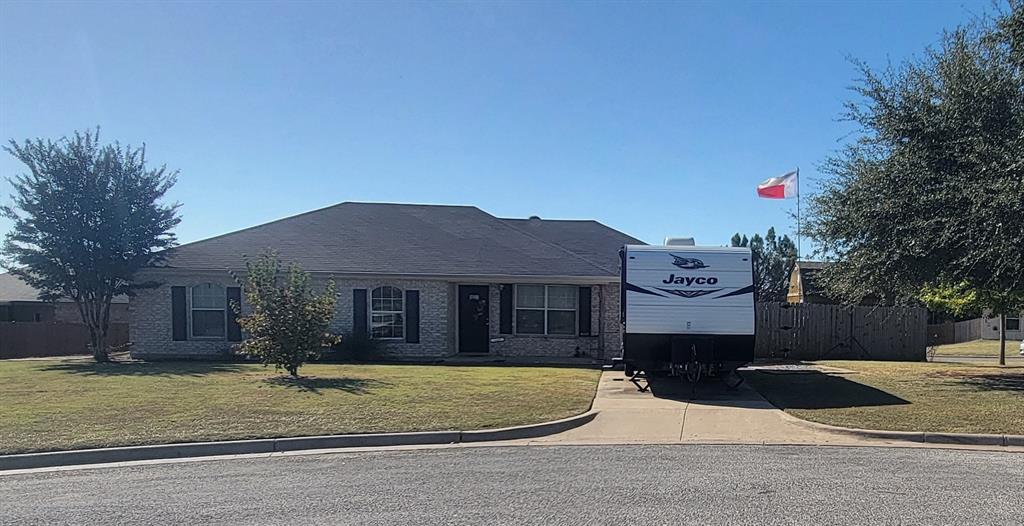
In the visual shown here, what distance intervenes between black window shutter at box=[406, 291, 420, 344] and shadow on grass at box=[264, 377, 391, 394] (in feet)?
17.7

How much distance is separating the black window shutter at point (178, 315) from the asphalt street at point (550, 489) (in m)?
12.3

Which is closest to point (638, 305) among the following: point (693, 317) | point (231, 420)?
point (693, 317)

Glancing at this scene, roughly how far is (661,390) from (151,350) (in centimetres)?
1380

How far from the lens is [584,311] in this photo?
19062 mm

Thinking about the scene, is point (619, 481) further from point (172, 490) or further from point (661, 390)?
point (661, 390)

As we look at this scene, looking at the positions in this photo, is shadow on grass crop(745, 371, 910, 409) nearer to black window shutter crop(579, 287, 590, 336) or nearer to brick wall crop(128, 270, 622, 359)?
brick wall crop(128, 270, 622, 359)

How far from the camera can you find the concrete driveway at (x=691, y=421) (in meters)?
8.71

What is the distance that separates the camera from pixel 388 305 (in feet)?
62.2

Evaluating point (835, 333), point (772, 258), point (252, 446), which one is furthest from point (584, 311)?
point (772, 258)

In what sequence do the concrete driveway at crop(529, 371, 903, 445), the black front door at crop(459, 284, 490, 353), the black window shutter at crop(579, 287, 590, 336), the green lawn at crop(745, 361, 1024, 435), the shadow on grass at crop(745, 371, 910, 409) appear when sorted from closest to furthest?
1. the concrete driveway at crop(529, 371, 903, 445)
2. the green lawn at crop(745, 361, 1024, 435)
3. the shadow on grass at crop(745, 371, 910, 409)
4. the black window shutter at crop(579, 287, 590, 336)
5. the black front door at crop(459, 284, 490, 353)

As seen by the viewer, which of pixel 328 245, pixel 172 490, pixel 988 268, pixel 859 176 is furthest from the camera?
pixel 328 245

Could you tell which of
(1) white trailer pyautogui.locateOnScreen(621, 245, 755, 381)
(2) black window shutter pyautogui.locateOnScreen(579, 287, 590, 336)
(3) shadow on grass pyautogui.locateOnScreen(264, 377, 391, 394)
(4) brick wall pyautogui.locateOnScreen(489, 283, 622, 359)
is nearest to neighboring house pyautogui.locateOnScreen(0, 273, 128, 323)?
(4) brick wall pyautogui.locateOnScreen(489, 283, 622, 359)

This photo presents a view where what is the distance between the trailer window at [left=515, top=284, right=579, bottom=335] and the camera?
19125mm

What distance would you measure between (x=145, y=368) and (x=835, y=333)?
1905 cm
